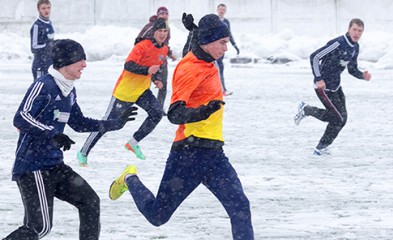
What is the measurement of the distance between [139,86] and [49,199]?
4.82 metres

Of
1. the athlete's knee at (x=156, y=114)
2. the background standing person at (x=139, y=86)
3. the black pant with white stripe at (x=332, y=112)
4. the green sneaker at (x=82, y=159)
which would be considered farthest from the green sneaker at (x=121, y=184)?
the black pant with white stripe at (x=332, y=112)

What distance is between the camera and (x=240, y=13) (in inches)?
1548

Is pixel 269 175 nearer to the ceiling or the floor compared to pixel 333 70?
nearer to the floor

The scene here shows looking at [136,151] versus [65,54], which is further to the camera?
[136,151]

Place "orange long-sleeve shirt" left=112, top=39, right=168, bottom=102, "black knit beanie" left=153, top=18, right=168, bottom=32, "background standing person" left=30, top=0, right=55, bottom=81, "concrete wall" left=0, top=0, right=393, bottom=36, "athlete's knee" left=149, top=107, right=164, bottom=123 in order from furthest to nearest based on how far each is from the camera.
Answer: "concrete wall" left=0, top=0, right=393, bottom=36
"background standing person" left=30, top=0, right=55, bottom=81
"athlete's knee" left=149, top=107, right=164, bottom=123
"black knit beanie" left=153, top=18, right=168, bottom=32
"orange long-sleeve shirt" left=112, top=39, right=168, bottom=102

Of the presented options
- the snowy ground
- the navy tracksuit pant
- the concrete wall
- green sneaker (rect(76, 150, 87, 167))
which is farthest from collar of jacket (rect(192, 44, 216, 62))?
the concrete wall

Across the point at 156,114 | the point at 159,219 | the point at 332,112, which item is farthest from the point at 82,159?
the point at 159,219

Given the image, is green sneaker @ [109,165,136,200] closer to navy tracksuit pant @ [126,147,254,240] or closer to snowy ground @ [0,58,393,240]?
snowy ground @ [0,58,393,240]

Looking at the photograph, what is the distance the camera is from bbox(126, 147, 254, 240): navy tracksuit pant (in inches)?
212

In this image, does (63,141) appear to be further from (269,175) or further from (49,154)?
(269,175)

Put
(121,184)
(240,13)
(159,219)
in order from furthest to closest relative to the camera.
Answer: (240,13), (121,184), (159,219)

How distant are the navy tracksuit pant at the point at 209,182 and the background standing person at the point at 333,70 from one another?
5.23m

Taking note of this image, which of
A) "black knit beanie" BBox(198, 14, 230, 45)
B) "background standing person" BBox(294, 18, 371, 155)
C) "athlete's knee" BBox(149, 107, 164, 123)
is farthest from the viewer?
"background standing person" BBox(294, 18, 371, 155)

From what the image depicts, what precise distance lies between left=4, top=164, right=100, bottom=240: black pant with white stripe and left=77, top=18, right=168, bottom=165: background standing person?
168 inches
